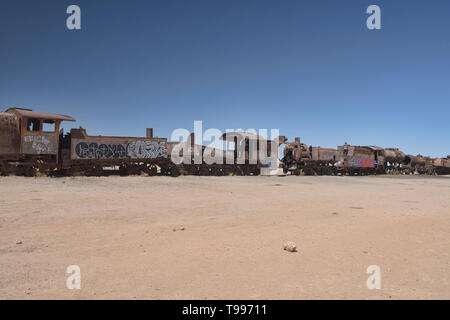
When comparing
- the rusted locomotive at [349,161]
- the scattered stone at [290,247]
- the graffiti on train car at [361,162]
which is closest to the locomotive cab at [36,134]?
the scattered stone at [290,247]

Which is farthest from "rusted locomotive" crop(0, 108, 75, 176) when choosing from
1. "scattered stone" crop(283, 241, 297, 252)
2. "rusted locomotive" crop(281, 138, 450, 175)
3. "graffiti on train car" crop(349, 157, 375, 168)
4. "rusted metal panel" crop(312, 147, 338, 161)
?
"graffiti on train car" crop(349, 157, 375, 168)

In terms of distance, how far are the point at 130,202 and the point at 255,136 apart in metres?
20.8

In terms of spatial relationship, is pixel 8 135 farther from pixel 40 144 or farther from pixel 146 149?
pixel 146 149

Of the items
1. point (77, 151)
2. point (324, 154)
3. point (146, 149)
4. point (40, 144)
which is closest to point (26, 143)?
point (40, 144)

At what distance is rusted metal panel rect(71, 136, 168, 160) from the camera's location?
18.7m

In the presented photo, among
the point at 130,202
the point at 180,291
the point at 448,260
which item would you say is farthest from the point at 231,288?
the point at 130,202

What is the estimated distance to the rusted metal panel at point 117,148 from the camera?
734 inches

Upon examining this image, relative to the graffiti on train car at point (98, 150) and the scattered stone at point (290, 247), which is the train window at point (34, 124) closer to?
the graffiti on train car at point (98, 150)

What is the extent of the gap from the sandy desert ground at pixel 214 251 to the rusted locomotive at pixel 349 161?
2304cm

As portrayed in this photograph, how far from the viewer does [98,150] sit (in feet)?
63.8

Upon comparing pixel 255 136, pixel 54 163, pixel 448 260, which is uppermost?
pixel 255 136

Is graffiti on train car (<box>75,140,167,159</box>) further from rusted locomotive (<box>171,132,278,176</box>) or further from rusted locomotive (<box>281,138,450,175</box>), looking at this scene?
rusted locomotive (<box>281,138,450,175</box>)
